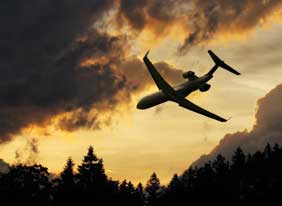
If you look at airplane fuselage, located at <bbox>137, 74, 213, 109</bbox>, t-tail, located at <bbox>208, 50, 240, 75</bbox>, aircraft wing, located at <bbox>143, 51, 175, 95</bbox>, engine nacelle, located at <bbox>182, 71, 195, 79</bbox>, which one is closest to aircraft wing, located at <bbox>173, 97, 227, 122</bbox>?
airplane fuselage, located at <bbox>137, 74, 213, 109</bbox>

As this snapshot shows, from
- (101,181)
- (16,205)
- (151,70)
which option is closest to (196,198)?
(101,181)

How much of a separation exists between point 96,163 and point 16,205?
30875 mm

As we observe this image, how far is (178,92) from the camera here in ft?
274

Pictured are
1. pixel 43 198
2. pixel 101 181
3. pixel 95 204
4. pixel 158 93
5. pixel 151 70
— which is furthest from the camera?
pixel 101 181

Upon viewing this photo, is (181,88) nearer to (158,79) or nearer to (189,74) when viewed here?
(189,74)

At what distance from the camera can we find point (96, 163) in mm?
141500

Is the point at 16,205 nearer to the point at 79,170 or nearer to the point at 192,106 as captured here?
the point at 79,170

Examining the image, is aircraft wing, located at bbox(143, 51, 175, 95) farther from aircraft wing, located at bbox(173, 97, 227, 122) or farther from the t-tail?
the t-tail

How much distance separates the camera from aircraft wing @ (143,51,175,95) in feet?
274

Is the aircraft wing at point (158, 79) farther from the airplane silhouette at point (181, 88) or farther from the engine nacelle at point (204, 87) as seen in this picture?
the engine nacelle at point (204, 87)

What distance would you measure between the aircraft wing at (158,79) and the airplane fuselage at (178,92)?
2.03 ft

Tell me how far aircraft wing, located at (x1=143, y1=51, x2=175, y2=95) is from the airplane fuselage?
24.3 inches

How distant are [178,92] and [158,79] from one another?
5.13 m

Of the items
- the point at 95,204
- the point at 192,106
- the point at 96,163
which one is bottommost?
the point at 95,204
